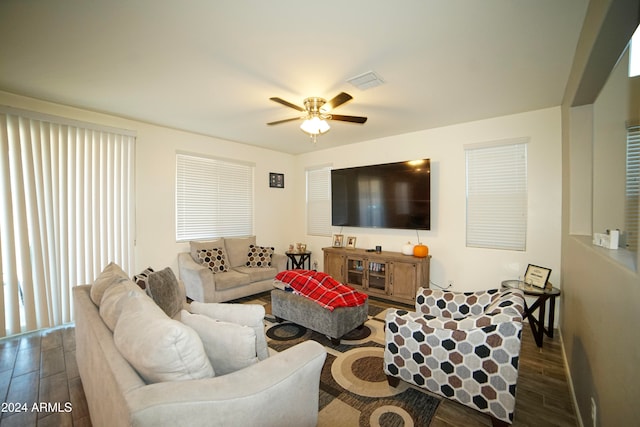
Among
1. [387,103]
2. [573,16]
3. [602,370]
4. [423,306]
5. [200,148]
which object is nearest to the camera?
[602,370]

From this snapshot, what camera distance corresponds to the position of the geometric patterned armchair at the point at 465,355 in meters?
1.65

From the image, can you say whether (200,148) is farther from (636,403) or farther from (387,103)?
(636,403)

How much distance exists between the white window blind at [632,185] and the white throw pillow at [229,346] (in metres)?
2.48

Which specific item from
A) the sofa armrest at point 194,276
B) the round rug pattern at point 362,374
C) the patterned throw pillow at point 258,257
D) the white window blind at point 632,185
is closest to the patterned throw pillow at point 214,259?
the sofa armrest at point 194,276

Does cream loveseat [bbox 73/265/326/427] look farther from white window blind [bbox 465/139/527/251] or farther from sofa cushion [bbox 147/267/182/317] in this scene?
white window blind [bbox 465/139/527/251]

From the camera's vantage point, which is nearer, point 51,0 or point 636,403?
point 636,403

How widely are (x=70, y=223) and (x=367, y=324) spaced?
3893 mm

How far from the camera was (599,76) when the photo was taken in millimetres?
1943

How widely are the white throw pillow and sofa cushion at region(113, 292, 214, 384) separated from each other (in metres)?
0.14

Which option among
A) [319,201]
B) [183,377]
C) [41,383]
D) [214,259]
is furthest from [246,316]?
[319,201]

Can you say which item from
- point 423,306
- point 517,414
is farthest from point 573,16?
point 517,414

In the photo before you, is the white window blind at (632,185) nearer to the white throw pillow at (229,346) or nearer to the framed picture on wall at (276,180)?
the white throw pillow at (229,346)

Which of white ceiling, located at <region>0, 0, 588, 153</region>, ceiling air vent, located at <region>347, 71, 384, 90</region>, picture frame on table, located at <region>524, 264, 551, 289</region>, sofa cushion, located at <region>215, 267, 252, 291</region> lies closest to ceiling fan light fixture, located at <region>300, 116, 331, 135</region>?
white ceiling, located at <region>0, 0, 588, 153</region>

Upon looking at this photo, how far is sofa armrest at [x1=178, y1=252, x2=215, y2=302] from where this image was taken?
3736mm
